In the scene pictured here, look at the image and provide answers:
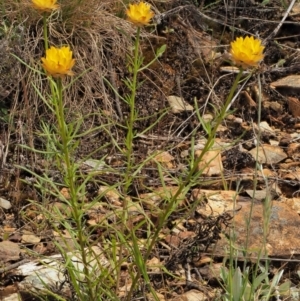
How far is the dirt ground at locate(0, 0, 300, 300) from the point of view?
2539 millimetres

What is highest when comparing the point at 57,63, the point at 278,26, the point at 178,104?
the point at 57,63

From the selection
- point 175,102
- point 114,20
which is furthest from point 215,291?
point 114,20

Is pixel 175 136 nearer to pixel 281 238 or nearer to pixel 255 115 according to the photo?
pixel 255 115

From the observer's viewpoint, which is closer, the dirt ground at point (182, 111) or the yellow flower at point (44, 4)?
the yellow flower at point (44, 4)

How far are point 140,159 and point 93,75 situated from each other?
0.51 meters

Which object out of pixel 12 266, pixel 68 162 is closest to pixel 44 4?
pixel 68 162

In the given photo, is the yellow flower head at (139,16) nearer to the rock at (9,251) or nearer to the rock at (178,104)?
the rock at (9,251)

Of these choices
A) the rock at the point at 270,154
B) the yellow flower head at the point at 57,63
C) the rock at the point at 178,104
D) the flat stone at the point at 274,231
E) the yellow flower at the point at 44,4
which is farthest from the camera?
the rock at the point at 178,104

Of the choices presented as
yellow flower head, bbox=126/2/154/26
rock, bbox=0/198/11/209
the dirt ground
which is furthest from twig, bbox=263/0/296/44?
yellow flower head, bbox=126/2/154/26

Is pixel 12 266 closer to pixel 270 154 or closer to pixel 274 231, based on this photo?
pixel 274 231

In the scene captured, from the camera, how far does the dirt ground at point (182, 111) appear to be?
2539mm

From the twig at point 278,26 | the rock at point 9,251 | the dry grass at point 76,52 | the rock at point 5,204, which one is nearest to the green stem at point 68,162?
the rock at point 9,251

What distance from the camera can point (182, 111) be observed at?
3.31 metres

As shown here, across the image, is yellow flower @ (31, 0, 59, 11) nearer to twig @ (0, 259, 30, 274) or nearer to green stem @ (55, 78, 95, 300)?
green stem @ (55, 78, 95, 300)
